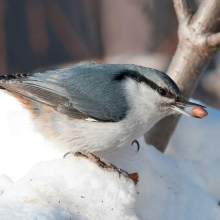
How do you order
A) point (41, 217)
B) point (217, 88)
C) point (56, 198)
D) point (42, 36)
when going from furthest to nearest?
point (217, 88), point (42, 36), point (56, 198), point (41, 217)

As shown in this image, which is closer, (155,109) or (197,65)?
(155,109)

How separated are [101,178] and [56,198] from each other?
0.61ft

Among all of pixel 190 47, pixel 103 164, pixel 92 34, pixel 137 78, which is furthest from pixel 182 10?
pixel 92 34

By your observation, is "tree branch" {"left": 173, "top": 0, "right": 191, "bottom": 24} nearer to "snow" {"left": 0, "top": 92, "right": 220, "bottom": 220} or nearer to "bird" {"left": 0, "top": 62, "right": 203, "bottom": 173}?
"bird" {"left": 0, "top": 62, "right": 203, "bottom": 173}

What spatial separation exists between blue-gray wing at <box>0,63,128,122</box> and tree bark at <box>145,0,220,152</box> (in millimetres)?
349

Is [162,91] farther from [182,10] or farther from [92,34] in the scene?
[92,34]

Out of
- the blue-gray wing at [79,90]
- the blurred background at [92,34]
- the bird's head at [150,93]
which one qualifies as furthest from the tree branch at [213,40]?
the blurred background at [92,34]

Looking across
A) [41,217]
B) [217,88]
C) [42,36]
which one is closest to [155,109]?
[41,217]

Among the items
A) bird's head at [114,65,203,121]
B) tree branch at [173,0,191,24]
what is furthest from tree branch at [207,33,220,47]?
bird's head at [114,65,203,121]

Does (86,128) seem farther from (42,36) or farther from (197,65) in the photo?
(42,36)

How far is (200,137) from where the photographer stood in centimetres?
176

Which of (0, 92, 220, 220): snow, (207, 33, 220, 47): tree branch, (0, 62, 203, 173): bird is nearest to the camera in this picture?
(0, 92, 220, 220): snow

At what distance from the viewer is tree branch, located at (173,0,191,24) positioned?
5.27 feet

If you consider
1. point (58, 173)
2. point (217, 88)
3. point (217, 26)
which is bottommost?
point (217, 88)
